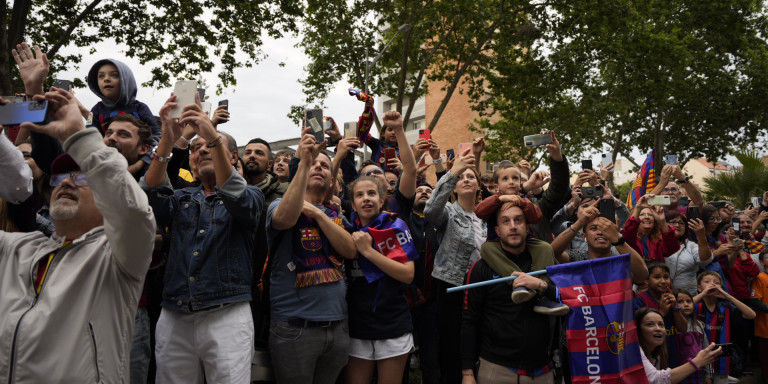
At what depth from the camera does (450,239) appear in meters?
4.53

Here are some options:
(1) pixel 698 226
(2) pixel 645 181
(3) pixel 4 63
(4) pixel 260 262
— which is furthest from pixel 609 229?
(3) pixel 4 63

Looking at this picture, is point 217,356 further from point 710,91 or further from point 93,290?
point 710,91

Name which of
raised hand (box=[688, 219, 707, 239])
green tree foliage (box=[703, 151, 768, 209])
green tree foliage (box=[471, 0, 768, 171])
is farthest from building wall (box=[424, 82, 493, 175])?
raised hand (box=[688, 219, 707, 239])

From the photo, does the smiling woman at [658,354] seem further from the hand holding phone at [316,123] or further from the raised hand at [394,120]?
the hand holding phone at [316,123]

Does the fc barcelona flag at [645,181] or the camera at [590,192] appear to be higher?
the fc barcelona flag at [645,181]

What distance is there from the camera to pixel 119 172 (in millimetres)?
2145

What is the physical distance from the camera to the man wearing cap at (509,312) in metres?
3.63

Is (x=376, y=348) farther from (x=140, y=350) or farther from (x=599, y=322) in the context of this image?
(x=599, y=322)

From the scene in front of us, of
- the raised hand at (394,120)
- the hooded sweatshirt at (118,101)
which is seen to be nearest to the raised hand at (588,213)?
the raised hand at (394,120)

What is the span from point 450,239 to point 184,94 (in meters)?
2.47

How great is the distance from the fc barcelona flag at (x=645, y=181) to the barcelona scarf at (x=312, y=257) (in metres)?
4.12

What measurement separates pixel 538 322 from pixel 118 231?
9.06ft

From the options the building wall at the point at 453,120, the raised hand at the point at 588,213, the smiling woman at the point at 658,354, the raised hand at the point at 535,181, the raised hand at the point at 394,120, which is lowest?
the smiling woman at the point at 658,354

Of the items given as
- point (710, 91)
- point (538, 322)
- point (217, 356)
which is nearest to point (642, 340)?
point (538, 322)
